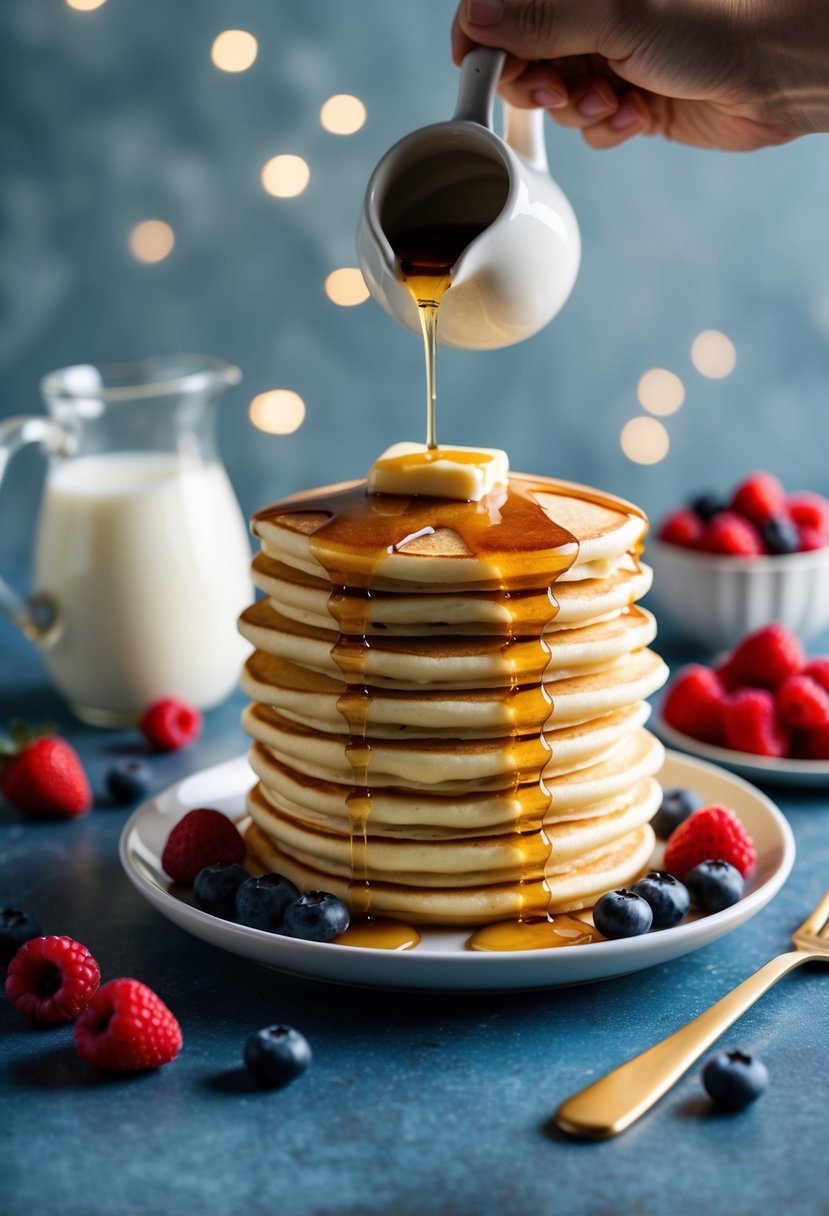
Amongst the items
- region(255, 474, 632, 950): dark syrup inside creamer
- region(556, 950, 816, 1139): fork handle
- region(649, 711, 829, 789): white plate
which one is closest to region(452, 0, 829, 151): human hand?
region(255, 474, 632, 950): dark syrup inside creamer

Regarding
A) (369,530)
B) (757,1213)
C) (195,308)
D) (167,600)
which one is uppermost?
(195,308)

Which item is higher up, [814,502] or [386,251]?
[386,251]

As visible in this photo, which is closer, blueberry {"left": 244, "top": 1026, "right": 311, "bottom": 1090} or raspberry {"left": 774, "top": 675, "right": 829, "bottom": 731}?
blueberry {"left": 244, "top": 1026, "right": 311, "bottom": 1090}

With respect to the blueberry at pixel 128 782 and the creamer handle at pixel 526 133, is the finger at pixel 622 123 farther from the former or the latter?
the blueberry at pixel 128 782

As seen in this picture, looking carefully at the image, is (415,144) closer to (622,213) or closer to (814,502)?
(814,502)

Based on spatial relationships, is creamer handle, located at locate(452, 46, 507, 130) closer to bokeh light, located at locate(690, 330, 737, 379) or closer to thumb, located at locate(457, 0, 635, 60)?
thumb, located at locate(457, 0, 635, 60)

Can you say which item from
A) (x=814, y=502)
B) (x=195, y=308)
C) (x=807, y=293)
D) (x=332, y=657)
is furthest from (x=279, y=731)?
(x=807, y=293)
